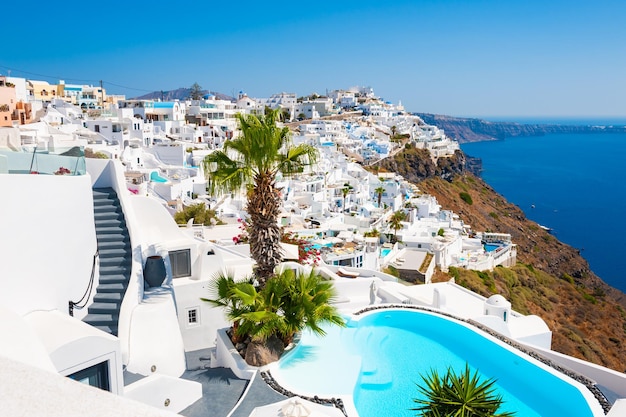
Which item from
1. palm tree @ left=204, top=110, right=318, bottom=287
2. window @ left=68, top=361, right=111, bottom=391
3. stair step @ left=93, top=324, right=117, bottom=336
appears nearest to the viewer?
window @ left=68, top=361, right=111, bottom=391

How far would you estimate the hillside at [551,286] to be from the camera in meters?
35.0

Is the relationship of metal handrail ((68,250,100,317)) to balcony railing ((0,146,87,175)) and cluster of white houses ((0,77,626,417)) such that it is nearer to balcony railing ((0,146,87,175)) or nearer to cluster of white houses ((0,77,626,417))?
cluster of white houses ((0,77,626,417))

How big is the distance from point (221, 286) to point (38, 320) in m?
3.79

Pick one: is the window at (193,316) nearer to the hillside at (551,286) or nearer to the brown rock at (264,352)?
the brown rock at (264,352)

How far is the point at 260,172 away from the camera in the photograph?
10320 mm

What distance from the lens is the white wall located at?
22.1ft

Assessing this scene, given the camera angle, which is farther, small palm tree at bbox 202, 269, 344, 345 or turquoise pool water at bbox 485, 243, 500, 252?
turquoise pool water at bbox 485, 243, 500, 252

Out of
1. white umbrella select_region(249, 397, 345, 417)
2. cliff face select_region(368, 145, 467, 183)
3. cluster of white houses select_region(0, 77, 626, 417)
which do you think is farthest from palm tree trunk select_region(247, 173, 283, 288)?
cliff face select_region(368, 145, 467, 183)

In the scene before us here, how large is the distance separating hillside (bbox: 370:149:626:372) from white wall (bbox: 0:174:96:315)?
93.0 ft

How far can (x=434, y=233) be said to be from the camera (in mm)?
45500

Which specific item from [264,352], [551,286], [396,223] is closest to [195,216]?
[264,352]

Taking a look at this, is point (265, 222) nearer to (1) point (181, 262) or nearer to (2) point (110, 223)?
(1) point (181, 262)

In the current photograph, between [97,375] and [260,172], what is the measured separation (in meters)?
5.11

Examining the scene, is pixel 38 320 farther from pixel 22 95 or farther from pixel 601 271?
pixel 601 271
